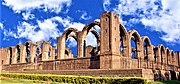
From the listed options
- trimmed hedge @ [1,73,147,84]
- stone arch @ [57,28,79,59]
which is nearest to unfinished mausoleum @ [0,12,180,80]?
stone arch @ [57,28,79,59]

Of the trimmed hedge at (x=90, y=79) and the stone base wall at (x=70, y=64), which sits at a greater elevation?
the stone base wall at (x=70, y=64)

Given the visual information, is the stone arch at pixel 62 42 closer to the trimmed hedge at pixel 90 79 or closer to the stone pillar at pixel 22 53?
the stone pillar at pixel 22 53

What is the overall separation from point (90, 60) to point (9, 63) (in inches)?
926

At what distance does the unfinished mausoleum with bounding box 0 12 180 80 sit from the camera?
30.5 meters

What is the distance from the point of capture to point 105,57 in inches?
1256

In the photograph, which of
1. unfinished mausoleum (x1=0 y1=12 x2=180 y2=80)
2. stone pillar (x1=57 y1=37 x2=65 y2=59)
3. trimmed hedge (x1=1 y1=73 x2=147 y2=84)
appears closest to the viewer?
trimmed hedge (x1=1 y1=73 x2=147 y2=84)

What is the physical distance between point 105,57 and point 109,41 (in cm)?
180

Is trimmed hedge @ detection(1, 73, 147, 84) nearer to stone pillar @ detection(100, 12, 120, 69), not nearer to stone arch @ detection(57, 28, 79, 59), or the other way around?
stone pillar @ detection(100, 12, 120, 69)

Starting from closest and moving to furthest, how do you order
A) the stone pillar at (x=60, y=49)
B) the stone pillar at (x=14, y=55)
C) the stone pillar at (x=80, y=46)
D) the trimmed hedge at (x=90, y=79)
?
the trimmed hedge at (x=90, y=79)
the stone pillar at (x=80, y=46)
the stone pillar at (x=60, y=49)
the stone pillar at (x=14, y=55)

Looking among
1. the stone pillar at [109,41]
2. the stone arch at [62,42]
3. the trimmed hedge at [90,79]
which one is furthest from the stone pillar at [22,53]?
the trimmed hedge at [90,79]

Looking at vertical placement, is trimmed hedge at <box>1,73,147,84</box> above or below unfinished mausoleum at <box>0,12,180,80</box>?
below

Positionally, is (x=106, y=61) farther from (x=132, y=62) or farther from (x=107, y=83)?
(x=107, y=83)

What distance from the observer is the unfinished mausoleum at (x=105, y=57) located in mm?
30547

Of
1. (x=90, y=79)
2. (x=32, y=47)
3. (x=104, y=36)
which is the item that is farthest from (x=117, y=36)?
(x=32, y=47)
